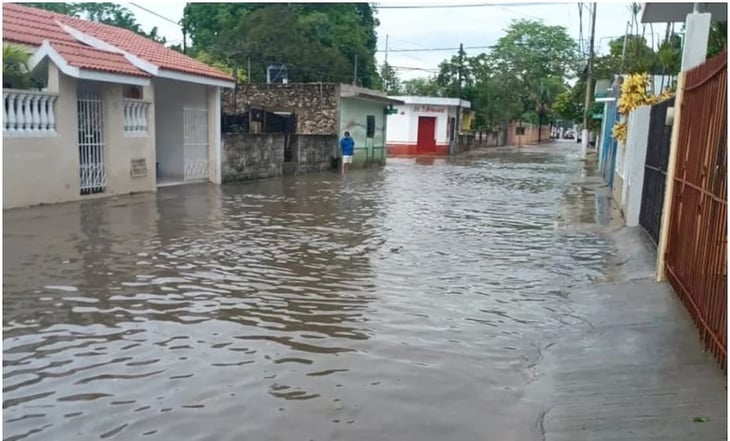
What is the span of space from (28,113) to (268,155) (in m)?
9.40

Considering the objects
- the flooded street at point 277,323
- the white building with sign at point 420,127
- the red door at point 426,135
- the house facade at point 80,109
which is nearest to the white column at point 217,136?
the house facade at point 80,109

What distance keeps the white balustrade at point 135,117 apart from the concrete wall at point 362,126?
1267 cm

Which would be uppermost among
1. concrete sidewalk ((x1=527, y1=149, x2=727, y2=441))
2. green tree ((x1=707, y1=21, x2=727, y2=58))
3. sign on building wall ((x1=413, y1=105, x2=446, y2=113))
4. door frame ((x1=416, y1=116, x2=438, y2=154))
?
green tree ((x1=707, y1=21, x2=727, y2=58))

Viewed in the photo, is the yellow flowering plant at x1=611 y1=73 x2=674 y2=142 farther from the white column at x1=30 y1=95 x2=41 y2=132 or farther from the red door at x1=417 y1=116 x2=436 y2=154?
the red door at x1=417 y1=116 x2=436 y2=154

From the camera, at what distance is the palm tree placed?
1171 cm

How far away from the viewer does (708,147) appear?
5.30 metres

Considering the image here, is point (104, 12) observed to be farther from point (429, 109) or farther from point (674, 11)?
point (674, 11)

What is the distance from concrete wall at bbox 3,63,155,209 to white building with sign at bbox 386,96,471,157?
27281 mm

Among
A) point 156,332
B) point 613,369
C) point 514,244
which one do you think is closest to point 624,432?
point 613,369

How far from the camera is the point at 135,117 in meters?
14.7

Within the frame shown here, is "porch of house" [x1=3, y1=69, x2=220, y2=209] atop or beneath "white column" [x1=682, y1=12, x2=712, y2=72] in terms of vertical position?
beneath

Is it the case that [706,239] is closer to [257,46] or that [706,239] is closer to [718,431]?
[718,431]

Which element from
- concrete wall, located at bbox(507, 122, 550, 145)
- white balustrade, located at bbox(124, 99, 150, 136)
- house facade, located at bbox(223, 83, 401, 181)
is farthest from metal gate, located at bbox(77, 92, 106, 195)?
concrete wall, located at bbox(507, 122, 550, 145)

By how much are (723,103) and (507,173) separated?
2055cm
